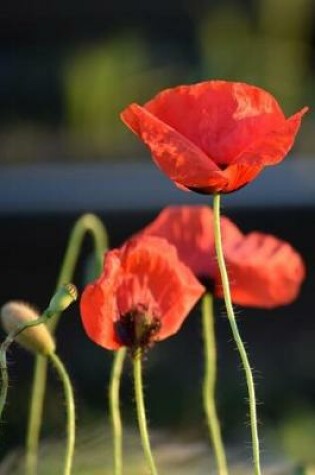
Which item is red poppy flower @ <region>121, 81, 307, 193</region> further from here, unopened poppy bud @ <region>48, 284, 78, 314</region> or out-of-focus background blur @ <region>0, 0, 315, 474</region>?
out-of-focus background blur @ <region>0, 0, 315, 474</region>

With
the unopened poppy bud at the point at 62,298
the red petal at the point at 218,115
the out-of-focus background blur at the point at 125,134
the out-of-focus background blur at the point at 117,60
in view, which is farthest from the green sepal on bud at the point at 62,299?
the out-of-focus background blur at the point at 117,60

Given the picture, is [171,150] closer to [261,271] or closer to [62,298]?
[62,298]

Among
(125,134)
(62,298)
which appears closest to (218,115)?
(62,298)

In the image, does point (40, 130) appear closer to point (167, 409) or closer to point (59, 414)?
point (167, 409)

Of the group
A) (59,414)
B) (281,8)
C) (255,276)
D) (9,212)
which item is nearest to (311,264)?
(9,212)

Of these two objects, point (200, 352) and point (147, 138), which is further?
point (200, 352)
